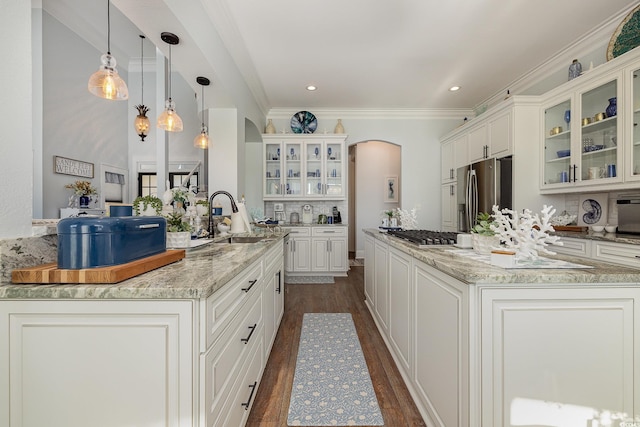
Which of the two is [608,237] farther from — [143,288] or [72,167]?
[72,167]

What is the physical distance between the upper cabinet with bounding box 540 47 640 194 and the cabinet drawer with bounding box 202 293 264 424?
129 inches

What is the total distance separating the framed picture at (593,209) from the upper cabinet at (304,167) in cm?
319

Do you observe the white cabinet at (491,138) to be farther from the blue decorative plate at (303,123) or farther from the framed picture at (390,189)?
the framed picture at (390,189)

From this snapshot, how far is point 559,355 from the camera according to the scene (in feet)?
3.51

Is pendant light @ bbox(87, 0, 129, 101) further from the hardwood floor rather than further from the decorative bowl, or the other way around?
the decorative bowl

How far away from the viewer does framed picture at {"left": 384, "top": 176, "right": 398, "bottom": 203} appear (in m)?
6.80

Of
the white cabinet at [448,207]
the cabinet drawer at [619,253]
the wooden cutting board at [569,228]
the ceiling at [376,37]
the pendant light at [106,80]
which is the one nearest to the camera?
the pendant light at [106,80]

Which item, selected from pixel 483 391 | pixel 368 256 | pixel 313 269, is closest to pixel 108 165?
pixel 313 269

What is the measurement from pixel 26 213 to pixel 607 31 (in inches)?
187

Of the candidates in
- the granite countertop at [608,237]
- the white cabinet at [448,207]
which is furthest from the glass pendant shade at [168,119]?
the white cabinet at [448,207]

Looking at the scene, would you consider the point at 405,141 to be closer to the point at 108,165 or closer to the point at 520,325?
the point at 520,325

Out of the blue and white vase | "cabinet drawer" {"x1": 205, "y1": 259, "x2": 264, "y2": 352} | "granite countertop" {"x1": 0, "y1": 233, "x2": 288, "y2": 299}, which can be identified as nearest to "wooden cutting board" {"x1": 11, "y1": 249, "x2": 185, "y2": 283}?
"granite countertop" {"x1": 0, "y1": 233, "x2": 288, "y2": 299}

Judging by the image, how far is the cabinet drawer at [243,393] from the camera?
113 cm

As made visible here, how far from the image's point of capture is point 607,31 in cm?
277
